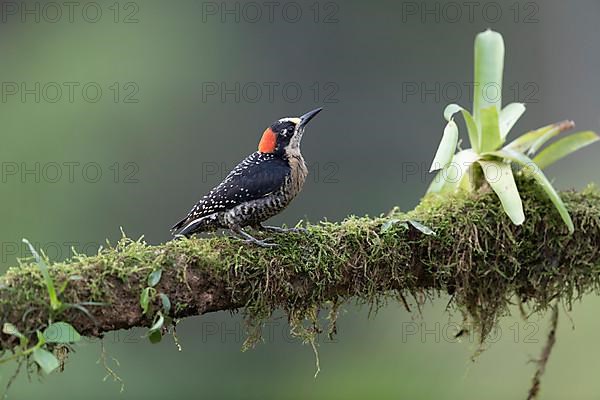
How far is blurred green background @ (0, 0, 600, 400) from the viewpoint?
665 cm

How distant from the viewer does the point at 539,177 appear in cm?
296

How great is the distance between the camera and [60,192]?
6.96 m

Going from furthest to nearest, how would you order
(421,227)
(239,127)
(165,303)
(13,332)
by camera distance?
1. (239,127)
2. (421,227)
3. (165,303)
4. (13,332)

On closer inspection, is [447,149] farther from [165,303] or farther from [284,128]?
[165,303]

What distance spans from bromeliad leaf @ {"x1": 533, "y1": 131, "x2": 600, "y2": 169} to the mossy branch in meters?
0.19

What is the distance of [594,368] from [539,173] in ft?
11.0

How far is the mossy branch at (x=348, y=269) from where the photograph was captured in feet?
7.38

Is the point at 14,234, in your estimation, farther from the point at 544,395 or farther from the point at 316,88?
the point at 544,395

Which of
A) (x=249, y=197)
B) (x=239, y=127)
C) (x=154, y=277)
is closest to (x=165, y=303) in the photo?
(x=154, y=277)

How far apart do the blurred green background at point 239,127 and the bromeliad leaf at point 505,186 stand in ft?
11.2

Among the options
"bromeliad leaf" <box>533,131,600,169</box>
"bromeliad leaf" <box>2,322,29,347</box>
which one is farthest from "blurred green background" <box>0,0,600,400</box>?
"bromeliad leaf" <box>2,322,29,347</box>

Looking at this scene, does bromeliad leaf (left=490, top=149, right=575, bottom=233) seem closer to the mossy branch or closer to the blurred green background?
the mossy branch

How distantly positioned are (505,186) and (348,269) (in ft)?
2.41

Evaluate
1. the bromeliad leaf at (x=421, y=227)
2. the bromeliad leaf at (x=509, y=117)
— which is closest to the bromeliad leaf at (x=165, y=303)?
the bromeliad leaf at (x=421, y=227)
